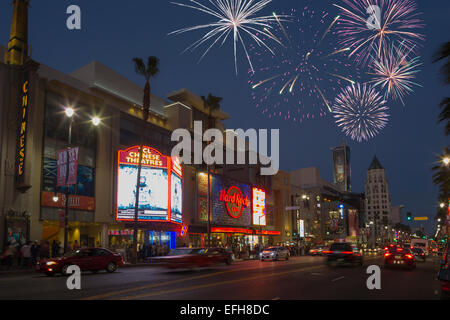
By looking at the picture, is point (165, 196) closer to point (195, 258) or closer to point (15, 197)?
point (15, 197)

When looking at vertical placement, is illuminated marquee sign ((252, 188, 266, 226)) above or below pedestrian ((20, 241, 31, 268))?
above

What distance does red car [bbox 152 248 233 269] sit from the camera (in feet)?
74.5

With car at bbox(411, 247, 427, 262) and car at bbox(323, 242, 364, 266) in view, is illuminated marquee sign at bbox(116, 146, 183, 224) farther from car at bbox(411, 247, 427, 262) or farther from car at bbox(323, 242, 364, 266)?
car at bbox(411, 247, 427, 262)

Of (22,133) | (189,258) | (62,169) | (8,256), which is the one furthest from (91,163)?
(189,258)

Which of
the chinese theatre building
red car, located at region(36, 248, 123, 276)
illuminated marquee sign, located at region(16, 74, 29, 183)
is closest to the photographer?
red car, located at region(36, 248, 123, 276)

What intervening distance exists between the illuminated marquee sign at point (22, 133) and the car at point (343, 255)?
73.5 feet

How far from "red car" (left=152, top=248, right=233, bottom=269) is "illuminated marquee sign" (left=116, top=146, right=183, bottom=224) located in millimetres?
15376

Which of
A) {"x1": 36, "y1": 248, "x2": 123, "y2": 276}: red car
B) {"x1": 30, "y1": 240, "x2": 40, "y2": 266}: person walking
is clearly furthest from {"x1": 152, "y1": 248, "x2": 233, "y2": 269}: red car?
A: {"x1": 30, "y1": 240, "x2": 40, "y2": 266}: person walking

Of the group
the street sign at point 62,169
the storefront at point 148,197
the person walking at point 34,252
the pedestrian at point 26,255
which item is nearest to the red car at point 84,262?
the pedestrian at point 26,255

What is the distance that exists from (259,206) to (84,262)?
4580 centimetres

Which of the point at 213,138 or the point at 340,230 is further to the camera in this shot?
the point at 340,230
